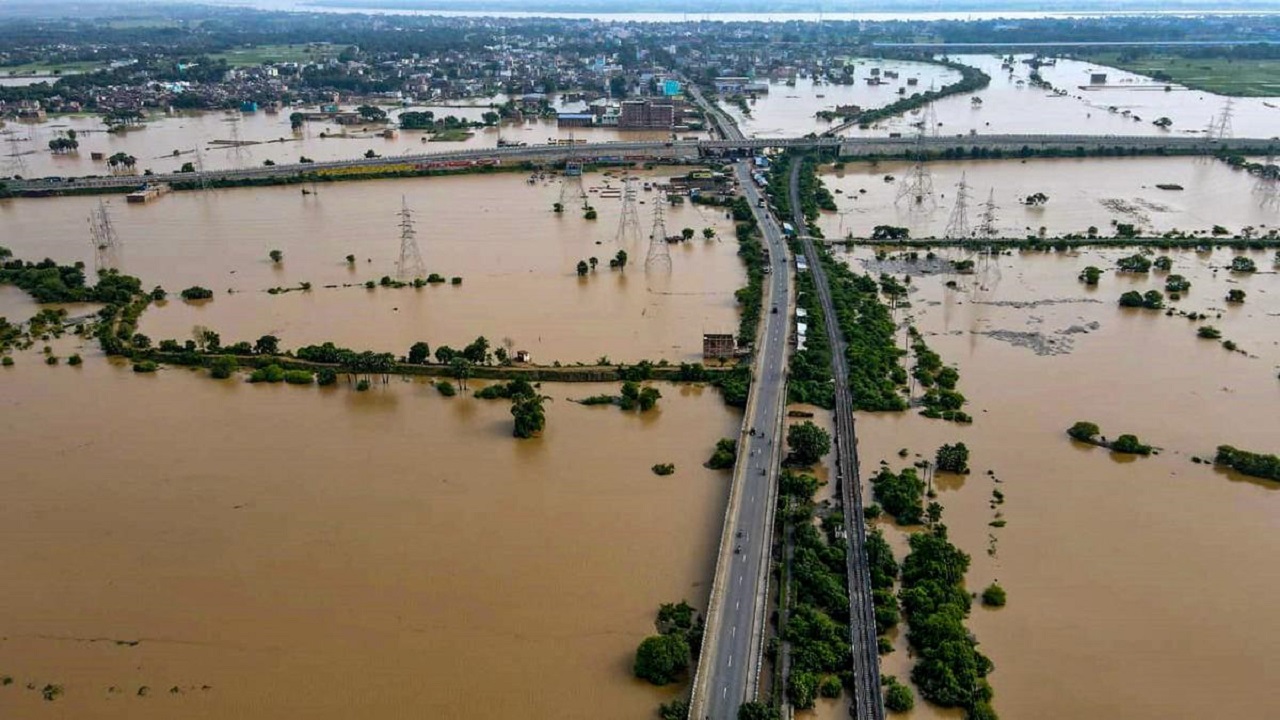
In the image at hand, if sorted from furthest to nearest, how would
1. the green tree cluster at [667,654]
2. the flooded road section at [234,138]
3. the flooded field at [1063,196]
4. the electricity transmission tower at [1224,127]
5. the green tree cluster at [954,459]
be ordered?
the electricity transmission tower at [1224,127] < the flooded road section at [234,138] < the flooded field at [1063,196] < the green tree cluster at [954,459] < the green tree cluster at [667,654]

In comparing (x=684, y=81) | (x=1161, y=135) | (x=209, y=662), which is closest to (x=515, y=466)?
(x=209, y=662)

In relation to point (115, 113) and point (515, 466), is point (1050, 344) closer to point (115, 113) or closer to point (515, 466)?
point (515, 466)

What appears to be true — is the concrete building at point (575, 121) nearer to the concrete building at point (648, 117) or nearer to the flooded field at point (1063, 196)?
the concrete building at point (648, 117)

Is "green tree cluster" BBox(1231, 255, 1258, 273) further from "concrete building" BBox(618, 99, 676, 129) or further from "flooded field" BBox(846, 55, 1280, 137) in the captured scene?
"concrete building" BBox(618, 99, 676, 129)

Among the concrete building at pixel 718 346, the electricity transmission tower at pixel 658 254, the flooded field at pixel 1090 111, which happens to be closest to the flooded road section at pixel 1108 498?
the concrete building at pixel 718 346

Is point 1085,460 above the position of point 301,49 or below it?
below

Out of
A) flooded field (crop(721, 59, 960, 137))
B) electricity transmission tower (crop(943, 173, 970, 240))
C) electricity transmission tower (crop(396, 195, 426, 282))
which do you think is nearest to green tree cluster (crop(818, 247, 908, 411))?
electricity transmission tower (crop(943, 173, 970, 240))
